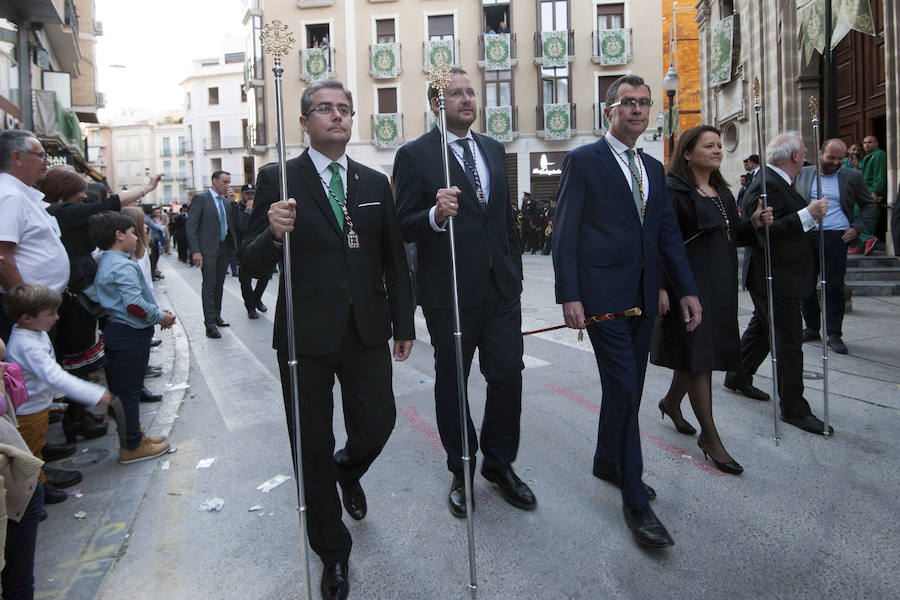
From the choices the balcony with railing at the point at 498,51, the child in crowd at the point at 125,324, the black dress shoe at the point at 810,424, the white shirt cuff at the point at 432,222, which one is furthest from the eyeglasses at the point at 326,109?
the balcony with railing at the point at 498,51

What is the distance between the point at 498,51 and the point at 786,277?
A: 3078 cm

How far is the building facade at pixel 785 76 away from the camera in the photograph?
12.4 metres

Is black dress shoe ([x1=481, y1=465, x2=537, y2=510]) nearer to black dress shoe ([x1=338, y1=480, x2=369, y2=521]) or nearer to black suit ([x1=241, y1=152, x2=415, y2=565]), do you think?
black dress shoe ([x1=338, y1=480, x2=369, y2=521])

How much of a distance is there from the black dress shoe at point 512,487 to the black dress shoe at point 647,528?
0.52 m

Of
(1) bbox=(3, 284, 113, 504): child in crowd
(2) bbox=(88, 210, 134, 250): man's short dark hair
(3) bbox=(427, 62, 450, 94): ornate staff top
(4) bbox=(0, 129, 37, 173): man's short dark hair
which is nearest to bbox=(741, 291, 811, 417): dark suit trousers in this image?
(3) bbox=(427, 62, 450, 94): ornate staff top

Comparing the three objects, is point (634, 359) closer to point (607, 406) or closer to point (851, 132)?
point (607, 406)

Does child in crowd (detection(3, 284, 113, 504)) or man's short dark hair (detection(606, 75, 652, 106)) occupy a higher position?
man's short dark hair (detection(606, 75, 652, 106))

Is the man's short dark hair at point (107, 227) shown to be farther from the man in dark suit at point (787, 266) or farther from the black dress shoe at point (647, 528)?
the man in dark suit at point (787, 266)

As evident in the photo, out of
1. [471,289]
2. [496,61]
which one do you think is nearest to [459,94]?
[471,289]

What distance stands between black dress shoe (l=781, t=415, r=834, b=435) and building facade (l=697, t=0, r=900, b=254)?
9.21m

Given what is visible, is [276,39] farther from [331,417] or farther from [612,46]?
Answer: [612,46]

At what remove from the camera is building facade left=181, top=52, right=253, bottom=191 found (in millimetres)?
56931

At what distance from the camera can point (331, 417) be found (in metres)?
3.08

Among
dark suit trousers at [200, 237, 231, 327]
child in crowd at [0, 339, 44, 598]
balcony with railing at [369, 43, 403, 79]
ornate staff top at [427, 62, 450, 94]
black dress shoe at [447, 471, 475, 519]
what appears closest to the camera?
child in crowd at [0, 339, 44, 598]
